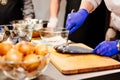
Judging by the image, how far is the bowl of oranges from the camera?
65 cm

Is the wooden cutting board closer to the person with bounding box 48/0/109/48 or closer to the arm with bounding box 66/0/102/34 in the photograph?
the arm with bounding box 66/0/102/34

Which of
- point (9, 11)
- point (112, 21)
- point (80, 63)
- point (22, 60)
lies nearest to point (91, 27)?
point (112, 21)

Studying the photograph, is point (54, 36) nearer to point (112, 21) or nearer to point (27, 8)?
point (112, 21)

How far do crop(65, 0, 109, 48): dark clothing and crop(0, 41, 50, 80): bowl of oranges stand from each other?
1253 millimetres

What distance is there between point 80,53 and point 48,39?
0.21 meters

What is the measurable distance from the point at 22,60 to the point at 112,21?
103 centimetres

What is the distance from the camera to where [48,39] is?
1.14m

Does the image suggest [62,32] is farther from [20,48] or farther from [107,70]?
[20,48]

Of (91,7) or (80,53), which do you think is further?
(91,7)

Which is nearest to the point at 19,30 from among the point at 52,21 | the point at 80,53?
the point at 80,53

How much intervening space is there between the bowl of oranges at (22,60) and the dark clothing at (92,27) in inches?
49.3

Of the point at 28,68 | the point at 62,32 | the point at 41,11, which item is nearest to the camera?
the point at 28,68

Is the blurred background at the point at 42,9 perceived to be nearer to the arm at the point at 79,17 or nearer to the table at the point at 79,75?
the arm at the point at 79,17

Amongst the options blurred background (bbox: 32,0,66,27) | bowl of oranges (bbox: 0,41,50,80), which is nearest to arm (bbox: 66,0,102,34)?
bowl of oranges (bbox: 0,41,50,80)
